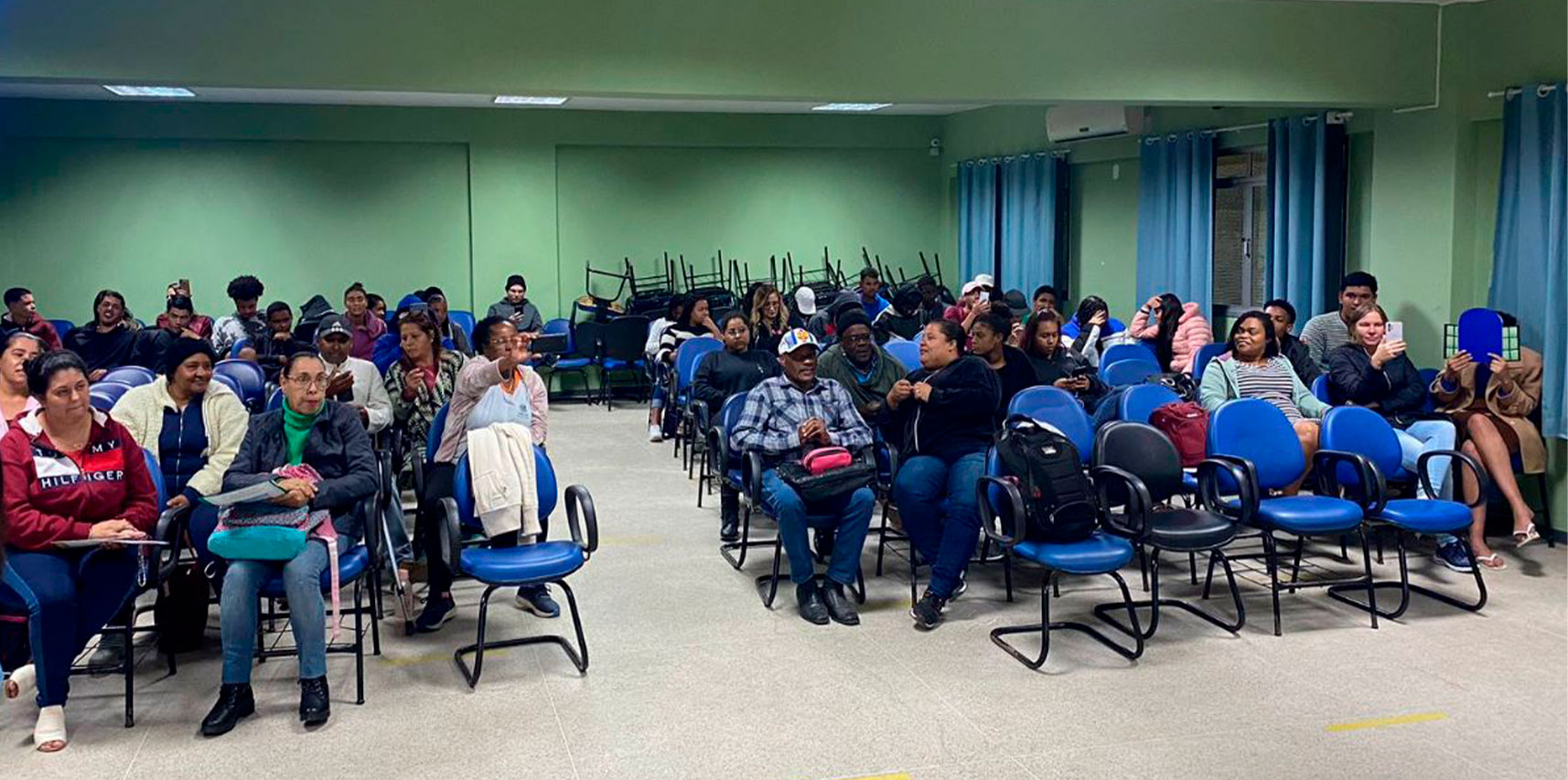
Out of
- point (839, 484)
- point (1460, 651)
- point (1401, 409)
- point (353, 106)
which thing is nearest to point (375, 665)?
point (839, 484)

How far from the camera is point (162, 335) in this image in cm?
878

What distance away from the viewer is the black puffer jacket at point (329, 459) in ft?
14.7

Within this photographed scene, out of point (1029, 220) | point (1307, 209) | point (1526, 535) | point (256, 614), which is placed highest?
point (1029, 220)

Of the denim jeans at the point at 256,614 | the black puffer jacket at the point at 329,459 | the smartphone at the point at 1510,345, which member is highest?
the smartphone at the point at 1510,345

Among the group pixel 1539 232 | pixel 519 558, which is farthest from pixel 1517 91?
pixel 519 558

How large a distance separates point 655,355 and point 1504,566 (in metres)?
6.19

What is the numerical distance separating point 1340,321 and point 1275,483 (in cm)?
230

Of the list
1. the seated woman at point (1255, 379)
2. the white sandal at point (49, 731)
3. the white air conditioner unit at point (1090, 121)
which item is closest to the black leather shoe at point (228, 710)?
the white sandal at point (49, 731)

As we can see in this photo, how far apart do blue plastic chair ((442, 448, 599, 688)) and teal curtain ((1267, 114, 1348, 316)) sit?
17.8 ft

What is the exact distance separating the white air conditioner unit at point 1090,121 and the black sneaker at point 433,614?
6485 millimetres

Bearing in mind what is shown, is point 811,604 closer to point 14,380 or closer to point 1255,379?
point 1255,379

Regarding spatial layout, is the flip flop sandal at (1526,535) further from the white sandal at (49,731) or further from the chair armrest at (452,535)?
the white sandal at (49,731)

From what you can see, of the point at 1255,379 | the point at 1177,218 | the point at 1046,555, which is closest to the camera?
the point at 1046,555

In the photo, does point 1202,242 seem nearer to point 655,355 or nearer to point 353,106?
point 655,355
